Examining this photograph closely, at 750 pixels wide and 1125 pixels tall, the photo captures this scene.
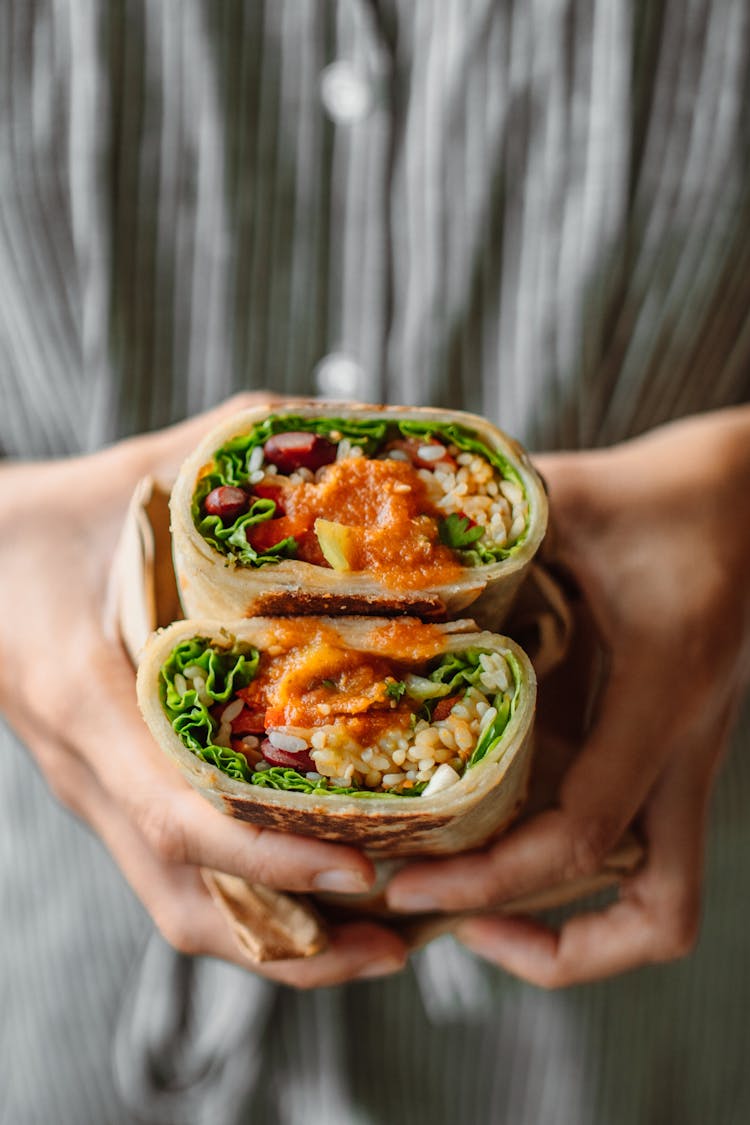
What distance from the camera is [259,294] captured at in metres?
1.72

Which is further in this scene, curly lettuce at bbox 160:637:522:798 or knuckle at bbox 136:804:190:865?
knuckle at bbox 136:804:190:865

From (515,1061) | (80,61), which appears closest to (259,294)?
(80,61)

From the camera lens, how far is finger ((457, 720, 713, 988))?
1485 millimetres

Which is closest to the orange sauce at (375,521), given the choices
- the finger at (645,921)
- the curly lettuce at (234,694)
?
the curly lettuce at (234,694)

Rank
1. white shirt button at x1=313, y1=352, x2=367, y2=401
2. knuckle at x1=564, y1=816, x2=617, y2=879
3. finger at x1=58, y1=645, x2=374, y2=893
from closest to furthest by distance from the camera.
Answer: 1. finger at x1=58, y1=645, x2=374, y2=893
2. knuckle at x1=564, y1=816, x2=617, y2=879
3. white shirt button at x1=313, y1=352, x2=367, y2=401

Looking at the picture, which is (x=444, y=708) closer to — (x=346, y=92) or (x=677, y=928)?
(x=677, y=928)

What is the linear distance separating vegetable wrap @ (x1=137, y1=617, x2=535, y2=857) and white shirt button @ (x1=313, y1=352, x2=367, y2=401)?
662 mm

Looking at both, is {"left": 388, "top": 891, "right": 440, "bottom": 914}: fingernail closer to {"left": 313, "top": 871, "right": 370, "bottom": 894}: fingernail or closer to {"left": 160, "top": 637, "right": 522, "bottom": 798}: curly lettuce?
{"left": 313, "top": 871, "right": 370, "bottom": 894}: fingernail

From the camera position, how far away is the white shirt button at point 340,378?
1678 millimetres

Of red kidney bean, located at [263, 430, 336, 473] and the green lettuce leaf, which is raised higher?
red kidney bean, located at [263, 430, 336, 473]

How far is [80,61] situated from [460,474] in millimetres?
959

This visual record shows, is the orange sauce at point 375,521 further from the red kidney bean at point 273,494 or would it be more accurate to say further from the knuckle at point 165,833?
the knuckle at point 165,833

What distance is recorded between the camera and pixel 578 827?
130 cm

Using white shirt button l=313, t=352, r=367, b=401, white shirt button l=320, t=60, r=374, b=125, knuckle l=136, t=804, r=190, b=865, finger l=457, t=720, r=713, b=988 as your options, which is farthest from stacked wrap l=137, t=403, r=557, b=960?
white shirt button l=320, t=60, r=374, b=125
